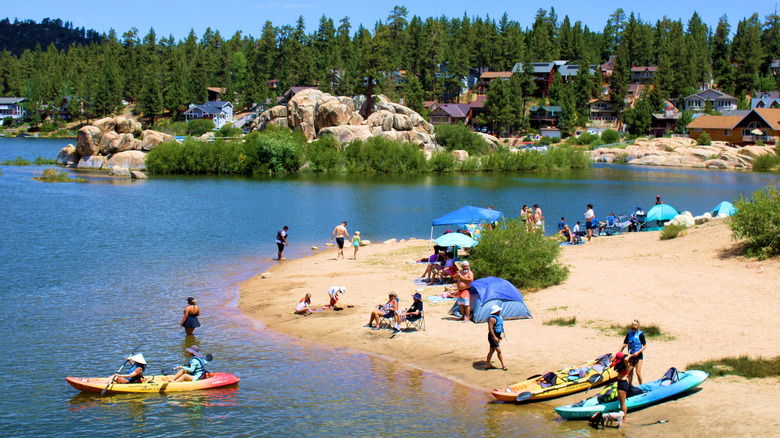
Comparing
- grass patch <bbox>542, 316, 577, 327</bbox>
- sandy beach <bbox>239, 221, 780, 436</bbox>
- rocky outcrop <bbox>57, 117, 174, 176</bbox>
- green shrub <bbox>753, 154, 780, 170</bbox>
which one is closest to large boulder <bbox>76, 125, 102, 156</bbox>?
rocky outcrop <bbox>57, 117, 174, 176</bbox>

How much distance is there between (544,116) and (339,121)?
56962mm

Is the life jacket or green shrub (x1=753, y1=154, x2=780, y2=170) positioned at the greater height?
green shrub (x1=753, y1=154, x2=780, y2=170)

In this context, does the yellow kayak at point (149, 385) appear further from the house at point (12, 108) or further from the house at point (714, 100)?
the house at point (12, 108)

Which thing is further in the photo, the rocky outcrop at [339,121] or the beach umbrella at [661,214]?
the rocky outcrop at [339,121]

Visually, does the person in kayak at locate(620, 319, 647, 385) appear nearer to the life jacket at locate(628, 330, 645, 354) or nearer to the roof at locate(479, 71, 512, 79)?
the life jacket at locate(628, 330, 645, 354)

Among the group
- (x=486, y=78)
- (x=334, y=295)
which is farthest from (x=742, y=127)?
(x=334, y=295)

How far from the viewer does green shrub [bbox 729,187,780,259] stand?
888 inches

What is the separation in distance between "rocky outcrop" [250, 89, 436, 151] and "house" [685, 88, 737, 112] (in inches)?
2710

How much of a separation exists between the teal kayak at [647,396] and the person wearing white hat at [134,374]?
9983mm

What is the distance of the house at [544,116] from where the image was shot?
12794 cm

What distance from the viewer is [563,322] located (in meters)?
18.8

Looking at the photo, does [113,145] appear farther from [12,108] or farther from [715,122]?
[12,108]

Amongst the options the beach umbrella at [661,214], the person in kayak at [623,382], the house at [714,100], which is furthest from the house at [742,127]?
the person in kayak at [623,382]

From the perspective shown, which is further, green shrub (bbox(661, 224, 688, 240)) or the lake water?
green shrub (bbox(661, 224, 688, 240))
